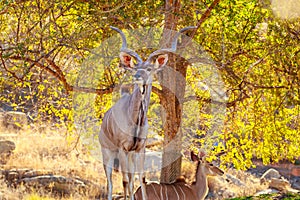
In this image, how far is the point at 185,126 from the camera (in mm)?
10500

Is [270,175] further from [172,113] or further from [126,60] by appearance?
[126,60]

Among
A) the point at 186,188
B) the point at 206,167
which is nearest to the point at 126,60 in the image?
the point at 186,188

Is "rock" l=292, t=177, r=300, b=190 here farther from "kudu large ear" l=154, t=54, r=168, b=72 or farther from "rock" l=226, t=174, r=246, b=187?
"kudu large ear" l=154, t=54, r=168, b=72

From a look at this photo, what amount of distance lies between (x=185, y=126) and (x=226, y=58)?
1.64 metres

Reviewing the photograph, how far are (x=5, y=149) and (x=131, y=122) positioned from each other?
11799mm

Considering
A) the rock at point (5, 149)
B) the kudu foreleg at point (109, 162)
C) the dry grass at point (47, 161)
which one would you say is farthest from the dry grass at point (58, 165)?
the kudu foreleg at point (109, 162)

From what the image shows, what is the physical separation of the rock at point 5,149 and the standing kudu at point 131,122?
10.6 m

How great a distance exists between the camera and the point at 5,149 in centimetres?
1720

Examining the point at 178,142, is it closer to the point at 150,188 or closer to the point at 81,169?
the point at 150,188

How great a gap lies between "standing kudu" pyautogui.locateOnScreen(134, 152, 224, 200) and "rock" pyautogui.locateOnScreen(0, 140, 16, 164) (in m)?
8.52

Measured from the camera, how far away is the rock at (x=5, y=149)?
16766 mm

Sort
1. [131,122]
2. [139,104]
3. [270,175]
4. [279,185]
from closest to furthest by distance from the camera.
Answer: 1. [139,104]
2. [131,122]
3. [279,185]
4. [270,175]

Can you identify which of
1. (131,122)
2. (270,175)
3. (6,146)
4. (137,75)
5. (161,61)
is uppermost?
(161,61)

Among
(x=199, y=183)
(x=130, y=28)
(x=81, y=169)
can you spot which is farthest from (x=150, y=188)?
(x=81, y=169)
